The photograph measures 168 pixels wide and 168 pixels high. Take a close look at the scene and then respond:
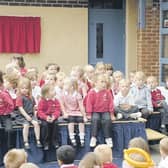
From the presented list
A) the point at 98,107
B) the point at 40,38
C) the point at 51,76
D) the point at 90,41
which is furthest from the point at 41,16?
the point at 98,107

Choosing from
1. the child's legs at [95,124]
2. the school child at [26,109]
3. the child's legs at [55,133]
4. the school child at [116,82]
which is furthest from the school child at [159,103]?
the school child at [26,109]

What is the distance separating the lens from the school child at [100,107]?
29.5ft

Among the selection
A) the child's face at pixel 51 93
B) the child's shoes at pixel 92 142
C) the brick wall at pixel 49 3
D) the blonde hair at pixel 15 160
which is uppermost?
the brick wall at pixel 49 3

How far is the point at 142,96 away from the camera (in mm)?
10227

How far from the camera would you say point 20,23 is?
12781mm

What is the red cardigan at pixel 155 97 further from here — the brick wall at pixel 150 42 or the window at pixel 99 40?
the window at pixel 99 40

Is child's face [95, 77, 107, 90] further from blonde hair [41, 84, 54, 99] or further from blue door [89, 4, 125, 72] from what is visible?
blue door [89, 4, 125, 72]

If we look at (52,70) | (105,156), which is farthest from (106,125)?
(105,156)

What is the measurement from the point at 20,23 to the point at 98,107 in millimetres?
4585

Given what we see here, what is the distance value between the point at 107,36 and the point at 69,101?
5.20m

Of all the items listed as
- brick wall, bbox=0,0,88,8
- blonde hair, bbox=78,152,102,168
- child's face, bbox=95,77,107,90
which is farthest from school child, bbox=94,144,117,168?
brick wall, bbox=0,0,88,8

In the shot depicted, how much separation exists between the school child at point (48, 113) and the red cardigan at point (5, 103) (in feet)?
1.72

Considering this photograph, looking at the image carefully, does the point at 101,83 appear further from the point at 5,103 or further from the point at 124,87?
the point at 5,103

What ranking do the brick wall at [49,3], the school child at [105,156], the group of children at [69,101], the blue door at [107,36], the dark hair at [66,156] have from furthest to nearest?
1. the blue door at [107,36]
2. the brick wall at [49,3]
3. the group of children at [69,101]
4. the school child at [105,156]
5. the dark hair at [66,156]
